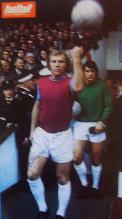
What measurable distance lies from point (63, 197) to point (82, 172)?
0.19 meters

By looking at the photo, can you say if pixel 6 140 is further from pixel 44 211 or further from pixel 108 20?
pixel 108 20

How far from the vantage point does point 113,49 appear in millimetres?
2607

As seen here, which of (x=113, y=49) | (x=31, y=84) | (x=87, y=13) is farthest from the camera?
(x=31, y=84)

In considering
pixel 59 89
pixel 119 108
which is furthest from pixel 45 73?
pixel 119 108

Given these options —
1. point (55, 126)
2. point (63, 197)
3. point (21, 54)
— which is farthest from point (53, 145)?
point (21, 54)

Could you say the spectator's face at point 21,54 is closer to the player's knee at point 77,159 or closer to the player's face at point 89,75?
the player's face at point 89,75

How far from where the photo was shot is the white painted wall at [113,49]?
2600mm

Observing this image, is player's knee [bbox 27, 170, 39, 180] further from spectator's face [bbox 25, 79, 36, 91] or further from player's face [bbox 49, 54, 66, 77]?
player's face [bbox 49, 54, 66, 77]

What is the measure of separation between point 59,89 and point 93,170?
20.3 inches

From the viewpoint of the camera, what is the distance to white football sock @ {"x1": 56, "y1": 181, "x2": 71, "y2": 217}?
2.71 m

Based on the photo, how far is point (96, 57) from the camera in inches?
103

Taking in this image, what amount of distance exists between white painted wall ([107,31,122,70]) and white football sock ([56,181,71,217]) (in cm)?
74

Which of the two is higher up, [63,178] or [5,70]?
[5,70]

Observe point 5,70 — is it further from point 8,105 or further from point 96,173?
point 96,173
